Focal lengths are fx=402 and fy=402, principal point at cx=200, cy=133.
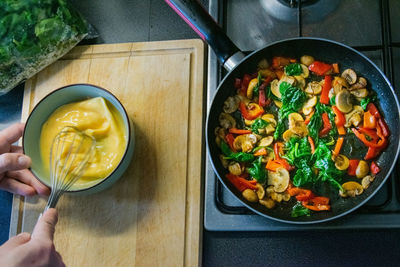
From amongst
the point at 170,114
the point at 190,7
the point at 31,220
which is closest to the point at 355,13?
the point at 190,7

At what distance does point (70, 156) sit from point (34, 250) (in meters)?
0.24

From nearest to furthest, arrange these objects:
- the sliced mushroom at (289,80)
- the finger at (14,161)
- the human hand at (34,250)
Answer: the human hand at (34,250) < the finger at (14,161) < the sliced mushroom at (289,80)

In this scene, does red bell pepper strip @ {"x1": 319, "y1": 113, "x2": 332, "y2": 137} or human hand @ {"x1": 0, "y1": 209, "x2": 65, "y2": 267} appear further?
red bell pepper strip @ {"x1": 319, "y1": 113, "x2": 332, "y2": 137}

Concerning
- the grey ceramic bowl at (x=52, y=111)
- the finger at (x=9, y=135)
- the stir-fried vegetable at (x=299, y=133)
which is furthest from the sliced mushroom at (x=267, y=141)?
the finger at (x=9, y=135)

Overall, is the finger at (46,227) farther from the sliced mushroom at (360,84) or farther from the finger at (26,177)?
the sliced mushroom at (360,84)

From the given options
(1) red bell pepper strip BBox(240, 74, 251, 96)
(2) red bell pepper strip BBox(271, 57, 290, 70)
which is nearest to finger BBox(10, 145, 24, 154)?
(1) red bell pepper strip BBox(240, 74, 251, 96)

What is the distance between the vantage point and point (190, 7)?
0.98 meters

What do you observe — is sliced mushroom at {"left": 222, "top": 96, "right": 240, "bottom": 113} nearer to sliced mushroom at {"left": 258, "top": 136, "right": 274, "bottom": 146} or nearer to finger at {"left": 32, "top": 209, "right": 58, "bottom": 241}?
sliced mushroom at {"left": 258, "top": 136, "right": 274, "bottom": 146}

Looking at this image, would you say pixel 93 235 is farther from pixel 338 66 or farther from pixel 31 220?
pixel 338 66

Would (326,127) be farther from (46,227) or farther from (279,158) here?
(46,227)

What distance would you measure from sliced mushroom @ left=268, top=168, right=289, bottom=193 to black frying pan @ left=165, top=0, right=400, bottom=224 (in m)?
0.04

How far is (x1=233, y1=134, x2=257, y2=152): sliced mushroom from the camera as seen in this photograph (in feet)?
3.35

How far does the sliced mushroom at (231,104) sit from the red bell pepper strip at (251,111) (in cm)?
1

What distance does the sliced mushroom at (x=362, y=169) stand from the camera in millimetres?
970
